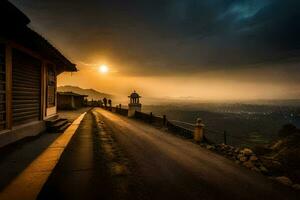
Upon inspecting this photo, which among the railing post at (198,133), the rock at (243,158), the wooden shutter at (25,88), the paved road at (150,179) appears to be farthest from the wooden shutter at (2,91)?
the railing post at (198,133)

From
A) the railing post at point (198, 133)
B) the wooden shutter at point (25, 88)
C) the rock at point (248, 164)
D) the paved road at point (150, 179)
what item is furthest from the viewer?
the railing post at point (198, 133)

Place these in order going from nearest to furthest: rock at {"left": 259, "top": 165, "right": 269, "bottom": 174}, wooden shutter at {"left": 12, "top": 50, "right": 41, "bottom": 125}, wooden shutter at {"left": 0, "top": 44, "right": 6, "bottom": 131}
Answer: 1. wooden shutter at {"left": 0, "top": 44, "right": 6, "bottom": 131}
2. rock at {"left": 259, "top": 165, "right": 269, "bottom": 174}
3. wooden shutter at {"left": 12, "top": 50, "right": 41, "bottom": 125}

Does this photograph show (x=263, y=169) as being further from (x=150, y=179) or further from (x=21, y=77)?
(x=21, y=77)

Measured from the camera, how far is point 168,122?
766 inches

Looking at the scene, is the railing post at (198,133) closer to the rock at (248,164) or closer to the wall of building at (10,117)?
the rock at (248,164)

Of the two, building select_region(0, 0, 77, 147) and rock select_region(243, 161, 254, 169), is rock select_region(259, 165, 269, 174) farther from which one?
building select_region(0, 0, 77, 147)

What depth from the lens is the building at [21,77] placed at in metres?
6.21

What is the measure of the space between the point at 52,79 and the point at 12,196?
1200 centimetres

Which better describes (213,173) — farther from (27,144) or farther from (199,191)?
(27,144)

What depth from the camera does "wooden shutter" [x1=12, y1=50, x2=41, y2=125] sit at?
29.1 ft

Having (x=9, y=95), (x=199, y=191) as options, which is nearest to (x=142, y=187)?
(x=199, y=191)

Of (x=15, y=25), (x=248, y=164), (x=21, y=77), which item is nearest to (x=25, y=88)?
(x=21, y=77)

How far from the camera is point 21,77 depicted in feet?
30.9

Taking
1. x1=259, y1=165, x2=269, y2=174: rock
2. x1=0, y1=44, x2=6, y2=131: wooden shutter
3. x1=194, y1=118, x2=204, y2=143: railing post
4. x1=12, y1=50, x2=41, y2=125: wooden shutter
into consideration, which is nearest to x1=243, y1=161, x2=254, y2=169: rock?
x1=259, y1=165, x2=269, y2=174: rock
